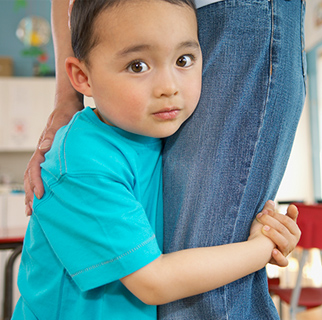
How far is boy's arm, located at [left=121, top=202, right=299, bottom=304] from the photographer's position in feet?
2.16

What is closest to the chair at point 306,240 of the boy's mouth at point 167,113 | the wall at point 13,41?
the boy's mouth at point 167,113

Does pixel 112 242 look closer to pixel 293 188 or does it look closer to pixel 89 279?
pixel 89 279

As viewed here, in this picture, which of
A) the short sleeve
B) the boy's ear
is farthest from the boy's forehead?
the short sleeve

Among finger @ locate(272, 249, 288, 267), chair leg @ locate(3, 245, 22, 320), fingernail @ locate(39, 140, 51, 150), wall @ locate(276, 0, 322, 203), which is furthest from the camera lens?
wall @ locate(276, 0, 322, 203)

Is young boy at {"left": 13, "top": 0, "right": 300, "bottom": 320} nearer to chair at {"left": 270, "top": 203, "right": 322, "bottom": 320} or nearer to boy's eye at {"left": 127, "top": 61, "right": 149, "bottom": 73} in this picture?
boy's eye at {"left": 127, "top": 61, "right": 149, "bottom": 73}

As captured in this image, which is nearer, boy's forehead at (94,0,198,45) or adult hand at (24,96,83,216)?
boy's forehead at (94,0,198,45)

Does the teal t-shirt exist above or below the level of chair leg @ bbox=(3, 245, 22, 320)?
above

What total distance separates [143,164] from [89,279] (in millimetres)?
259

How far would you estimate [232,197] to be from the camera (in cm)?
74

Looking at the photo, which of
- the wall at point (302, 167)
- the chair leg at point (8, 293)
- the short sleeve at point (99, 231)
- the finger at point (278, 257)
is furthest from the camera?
the wall at point (302, 167)

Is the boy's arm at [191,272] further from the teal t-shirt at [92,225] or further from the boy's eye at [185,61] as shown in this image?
the boy's eye at [185,61]

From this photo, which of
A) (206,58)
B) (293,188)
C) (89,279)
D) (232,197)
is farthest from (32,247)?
(293,188)

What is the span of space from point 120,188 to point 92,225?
0.26 ft

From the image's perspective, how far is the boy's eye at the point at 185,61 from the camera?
729mm
